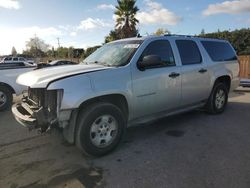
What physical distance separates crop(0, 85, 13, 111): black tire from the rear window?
5.65 m

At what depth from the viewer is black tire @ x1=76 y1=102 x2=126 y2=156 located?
3.79 meters

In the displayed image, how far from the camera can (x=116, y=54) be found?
4.73 meters

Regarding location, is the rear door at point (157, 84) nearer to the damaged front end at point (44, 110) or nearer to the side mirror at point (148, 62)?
the side mirror at point (148, 62)

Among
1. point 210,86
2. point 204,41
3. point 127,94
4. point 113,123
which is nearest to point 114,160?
point 113,123

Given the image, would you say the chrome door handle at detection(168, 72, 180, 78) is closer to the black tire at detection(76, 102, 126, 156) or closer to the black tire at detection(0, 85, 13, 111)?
the black tire at detection(76, 102, 126, 156)

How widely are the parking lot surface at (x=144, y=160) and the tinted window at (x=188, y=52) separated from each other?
4.70 feet

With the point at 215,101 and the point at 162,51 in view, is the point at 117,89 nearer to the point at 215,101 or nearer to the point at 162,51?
the point at 162,51

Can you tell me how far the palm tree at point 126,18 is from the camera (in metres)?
33.4

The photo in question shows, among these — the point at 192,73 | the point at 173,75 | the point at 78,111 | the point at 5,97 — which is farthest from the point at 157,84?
the point at 5,97

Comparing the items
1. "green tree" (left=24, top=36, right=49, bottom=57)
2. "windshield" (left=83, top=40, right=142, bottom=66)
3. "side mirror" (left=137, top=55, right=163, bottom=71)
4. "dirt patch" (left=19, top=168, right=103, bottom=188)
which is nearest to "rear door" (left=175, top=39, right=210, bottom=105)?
"side mirror" (left=137, top=55, right=163, bottom=71)

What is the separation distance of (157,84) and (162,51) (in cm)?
72

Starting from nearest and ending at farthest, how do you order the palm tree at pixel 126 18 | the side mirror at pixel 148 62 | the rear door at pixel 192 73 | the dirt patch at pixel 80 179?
1. the dirt patch at pixel 80 179
2. the side mirror at pixel 148 62
3. the rear door at pixel 192 73
4. the palm tree at pixel 126 18

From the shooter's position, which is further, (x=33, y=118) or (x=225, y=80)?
(x=225, y=80)

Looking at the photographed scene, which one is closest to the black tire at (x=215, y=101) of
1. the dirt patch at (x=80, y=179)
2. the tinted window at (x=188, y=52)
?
the tinted window at (x=188, y=52)
